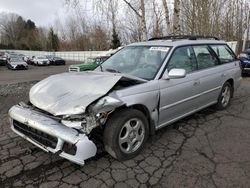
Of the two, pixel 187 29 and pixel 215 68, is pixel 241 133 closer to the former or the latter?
pixel 215 68

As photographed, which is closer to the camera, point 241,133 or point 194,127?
point 241,133

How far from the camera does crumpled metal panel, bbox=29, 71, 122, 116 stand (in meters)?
2.69

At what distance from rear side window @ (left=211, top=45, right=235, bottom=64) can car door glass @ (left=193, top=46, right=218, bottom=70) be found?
23 cm

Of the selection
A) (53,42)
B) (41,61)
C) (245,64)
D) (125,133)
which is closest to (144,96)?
(125,133)

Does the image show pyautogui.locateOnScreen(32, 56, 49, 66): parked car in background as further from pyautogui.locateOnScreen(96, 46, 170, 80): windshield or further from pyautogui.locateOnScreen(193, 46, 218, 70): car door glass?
pyautogui.locateOnScreen(193, 46, 218, 70): car door glass

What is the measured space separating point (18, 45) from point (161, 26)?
58.4 m

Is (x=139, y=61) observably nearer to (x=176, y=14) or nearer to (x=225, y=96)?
(x=225, y=96)

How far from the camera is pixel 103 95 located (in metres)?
2.78

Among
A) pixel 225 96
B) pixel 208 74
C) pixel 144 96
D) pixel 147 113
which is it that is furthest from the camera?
pixel 225 96

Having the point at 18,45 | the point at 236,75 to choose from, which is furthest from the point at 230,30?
the point at 18,45

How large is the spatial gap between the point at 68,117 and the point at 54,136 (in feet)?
0.87

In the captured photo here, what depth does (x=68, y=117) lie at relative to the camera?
8.75 ft

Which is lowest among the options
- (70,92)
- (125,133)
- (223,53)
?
(125,133)

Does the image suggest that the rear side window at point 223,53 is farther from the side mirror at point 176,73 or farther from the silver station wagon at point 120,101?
the side mirror at point 176,73
